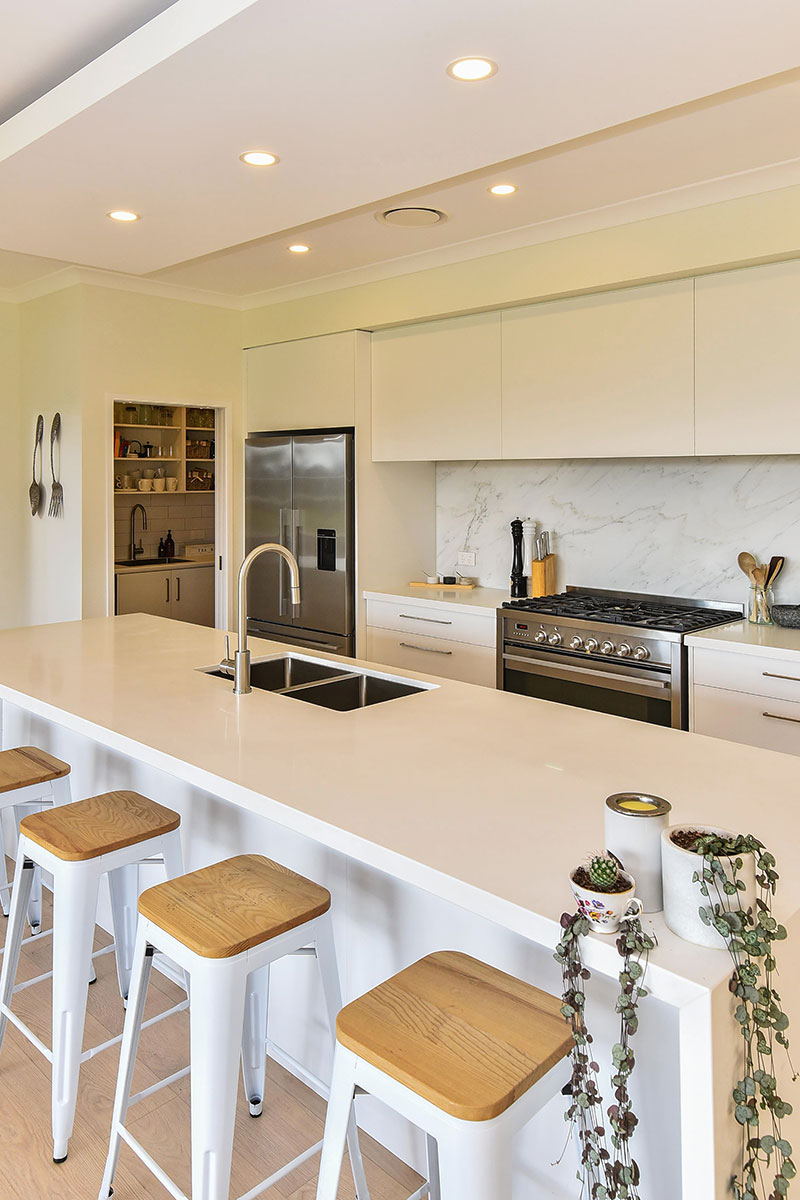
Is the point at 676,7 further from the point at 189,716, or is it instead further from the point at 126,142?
the point at 189,716

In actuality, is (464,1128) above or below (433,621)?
below

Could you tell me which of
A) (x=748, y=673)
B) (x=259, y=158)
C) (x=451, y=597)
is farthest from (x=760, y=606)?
(x=259, y=158)

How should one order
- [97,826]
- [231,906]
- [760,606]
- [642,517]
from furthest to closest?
1. [642,517]
2. [760,606]
3. [97,826]
4. [231,906]

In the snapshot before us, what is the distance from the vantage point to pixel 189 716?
2.21 m

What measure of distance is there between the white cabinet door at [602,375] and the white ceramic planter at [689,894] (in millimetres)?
2558

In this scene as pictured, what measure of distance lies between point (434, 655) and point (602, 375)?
1523 millimetres

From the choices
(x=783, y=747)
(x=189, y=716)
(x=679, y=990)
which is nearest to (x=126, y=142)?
(x=189, y=716)

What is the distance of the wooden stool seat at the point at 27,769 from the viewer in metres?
2.39

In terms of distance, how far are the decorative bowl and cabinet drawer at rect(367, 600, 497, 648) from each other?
1.18 metres

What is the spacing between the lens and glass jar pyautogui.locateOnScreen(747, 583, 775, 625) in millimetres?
3496

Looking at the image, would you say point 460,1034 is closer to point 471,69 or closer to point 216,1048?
point 216,1048

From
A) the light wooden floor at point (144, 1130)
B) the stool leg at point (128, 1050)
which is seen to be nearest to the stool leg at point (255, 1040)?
the light wooden floor at point (144, 1130)

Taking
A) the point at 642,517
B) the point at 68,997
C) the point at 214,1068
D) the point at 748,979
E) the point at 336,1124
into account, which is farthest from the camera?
the point at 642,517

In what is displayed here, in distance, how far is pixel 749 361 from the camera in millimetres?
3211
